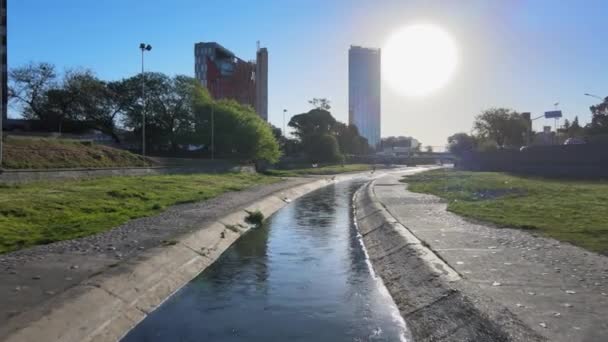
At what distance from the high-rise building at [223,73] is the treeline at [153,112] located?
72.2m

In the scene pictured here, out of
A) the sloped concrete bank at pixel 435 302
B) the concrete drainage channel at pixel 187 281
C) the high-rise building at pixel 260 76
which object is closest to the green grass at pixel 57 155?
the concrete drainage channel at pixel 187 281

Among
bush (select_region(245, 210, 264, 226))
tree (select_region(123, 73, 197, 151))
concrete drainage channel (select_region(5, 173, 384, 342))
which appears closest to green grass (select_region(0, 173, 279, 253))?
concrete drainage channel (select_region(5, 173, 384, 342))

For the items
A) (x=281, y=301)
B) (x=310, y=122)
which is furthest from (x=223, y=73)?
(x=281, y=301)

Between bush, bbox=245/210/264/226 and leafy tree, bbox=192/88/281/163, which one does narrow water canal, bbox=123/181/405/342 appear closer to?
bush, bbox=245/210/264/226

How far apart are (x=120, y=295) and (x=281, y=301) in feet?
11.6

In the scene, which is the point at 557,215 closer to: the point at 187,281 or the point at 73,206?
the point at 187,281

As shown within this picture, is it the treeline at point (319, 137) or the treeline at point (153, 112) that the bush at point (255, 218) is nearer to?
the treeline at point (153, 112)

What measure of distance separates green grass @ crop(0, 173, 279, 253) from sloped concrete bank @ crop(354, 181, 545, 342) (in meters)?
10.3

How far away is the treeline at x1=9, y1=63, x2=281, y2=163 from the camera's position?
277 feet

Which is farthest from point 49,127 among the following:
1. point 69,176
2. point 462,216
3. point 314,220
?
point 462,216

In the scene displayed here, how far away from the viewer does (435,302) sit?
457 inches

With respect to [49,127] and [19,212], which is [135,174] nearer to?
[19,212]

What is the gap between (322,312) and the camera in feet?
39.4

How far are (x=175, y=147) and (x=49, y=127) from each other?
18845mm
